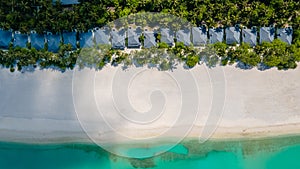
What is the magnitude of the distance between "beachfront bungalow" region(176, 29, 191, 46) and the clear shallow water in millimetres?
4750

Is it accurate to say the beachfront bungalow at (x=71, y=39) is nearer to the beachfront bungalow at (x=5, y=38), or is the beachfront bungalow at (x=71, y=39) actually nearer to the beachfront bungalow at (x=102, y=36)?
the beachfront bungalow at (x=102, y=36)

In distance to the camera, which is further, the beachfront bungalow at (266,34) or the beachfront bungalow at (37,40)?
the beachfront bungalow at (37,40)

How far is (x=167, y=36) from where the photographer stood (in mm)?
23141

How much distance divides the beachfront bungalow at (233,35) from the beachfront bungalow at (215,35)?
0.29 metres

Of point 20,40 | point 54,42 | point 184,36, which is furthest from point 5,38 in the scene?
point 184,36

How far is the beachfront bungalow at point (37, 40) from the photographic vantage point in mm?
23359

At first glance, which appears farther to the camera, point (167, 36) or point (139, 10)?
point (139, 10)

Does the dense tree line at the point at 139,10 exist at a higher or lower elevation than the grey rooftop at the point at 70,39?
higher

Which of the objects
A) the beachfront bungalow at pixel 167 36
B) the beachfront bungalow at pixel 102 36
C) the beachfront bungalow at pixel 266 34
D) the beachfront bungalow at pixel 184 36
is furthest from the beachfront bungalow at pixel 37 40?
the beachfront bungalow at pixel 266 34

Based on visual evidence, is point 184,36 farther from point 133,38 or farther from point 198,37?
point 133,38

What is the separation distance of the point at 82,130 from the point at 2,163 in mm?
4069

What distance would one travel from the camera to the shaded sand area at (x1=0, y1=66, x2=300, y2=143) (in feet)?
72.9

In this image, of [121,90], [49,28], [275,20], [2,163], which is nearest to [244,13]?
[275,20]

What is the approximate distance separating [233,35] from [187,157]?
6.20 m
